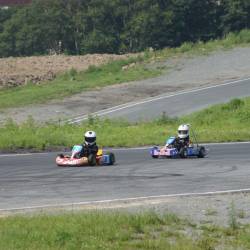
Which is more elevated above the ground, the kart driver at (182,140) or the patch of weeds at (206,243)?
the patch of weeds at (206,243)

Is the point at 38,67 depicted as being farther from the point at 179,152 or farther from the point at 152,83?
the point at 179,152

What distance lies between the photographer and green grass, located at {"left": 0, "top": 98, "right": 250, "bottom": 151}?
92.1 feet

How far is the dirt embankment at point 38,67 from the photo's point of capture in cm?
4900

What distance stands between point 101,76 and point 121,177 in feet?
97.7

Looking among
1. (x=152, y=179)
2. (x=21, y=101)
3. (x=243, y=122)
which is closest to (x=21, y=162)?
(x=152, y=179)

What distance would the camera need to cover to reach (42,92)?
43.2m

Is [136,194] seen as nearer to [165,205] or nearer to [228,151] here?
[165,205]

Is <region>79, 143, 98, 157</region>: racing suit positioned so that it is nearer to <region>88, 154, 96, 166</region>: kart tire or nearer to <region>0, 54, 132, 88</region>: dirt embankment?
<region>88, 154, 96, 166</region>: kart tire

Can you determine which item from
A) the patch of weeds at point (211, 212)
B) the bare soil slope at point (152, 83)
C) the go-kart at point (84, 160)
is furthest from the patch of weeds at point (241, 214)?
the bare soil slope at point (152, 83)

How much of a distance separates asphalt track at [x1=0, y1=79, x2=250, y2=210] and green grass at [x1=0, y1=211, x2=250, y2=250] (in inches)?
93.3

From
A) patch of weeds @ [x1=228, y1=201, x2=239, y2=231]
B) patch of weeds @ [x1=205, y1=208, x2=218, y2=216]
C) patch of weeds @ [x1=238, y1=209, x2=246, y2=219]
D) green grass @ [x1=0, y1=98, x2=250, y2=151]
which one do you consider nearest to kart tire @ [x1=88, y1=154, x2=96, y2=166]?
green grass @ [x1=0, y1=98, x2=250, y2=151]

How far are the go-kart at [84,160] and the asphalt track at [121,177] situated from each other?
0.30 metres

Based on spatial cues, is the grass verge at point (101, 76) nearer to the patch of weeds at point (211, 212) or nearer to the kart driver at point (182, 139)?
the kart driver at point (182, 139)

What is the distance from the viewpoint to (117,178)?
61.3 feet
